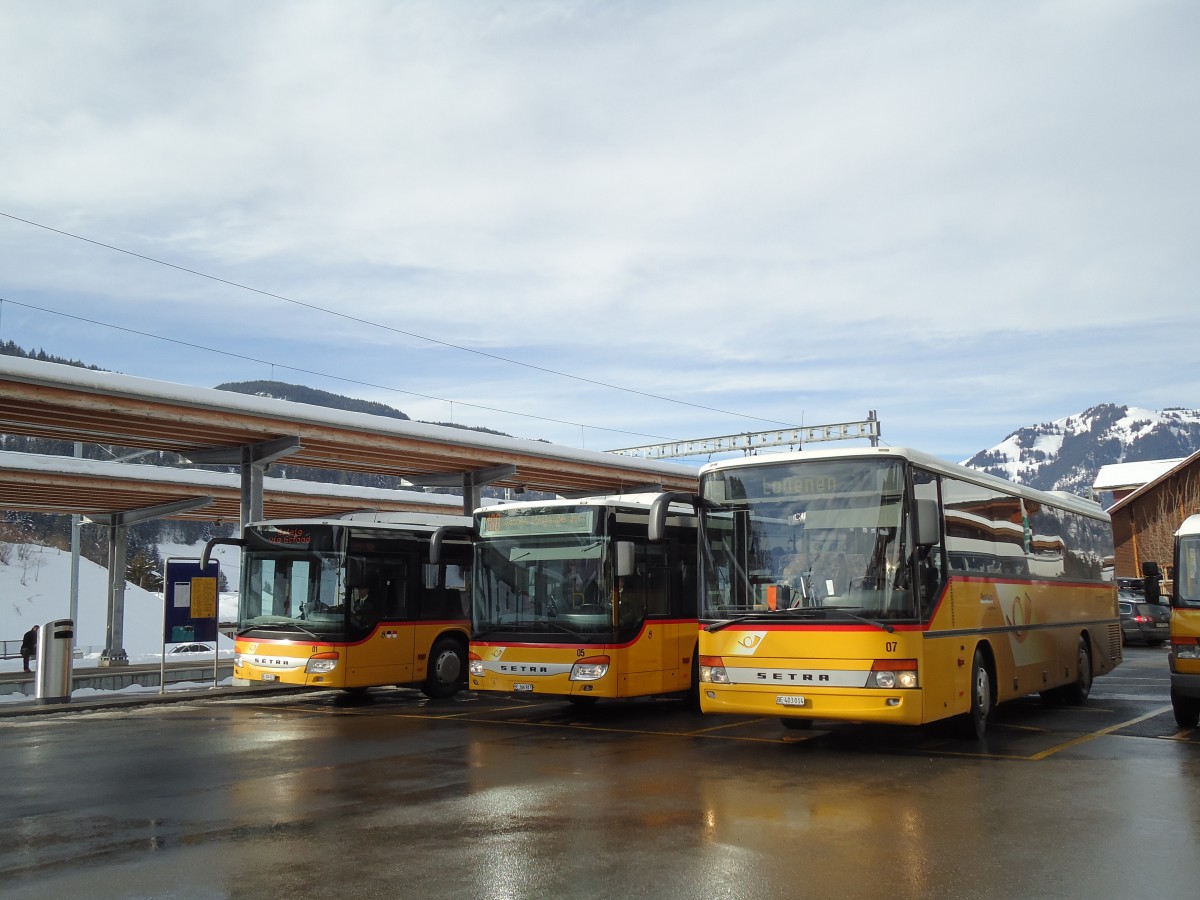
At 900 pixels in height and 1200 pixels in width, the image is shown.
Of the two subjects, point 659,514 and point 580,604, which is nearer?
point 659,514

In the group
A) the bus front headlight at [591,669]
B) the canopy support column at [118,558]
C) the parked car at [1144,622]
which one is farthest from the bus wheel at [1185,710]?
the canopy support column at [118,558]

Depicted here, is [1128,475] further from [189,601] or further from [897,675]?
[897,675]

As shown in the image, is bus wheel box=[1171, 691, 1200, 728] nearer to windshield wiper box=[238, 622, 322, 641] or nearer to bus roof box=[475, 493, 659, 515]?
bus roof box=[475, 493, 659, 515]

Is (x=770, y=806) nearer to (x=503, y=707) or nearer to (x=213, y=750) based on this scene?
(x=213, y=750)

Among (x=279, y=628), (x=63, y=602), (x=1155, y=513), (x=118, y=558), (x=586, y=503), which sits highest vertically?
(x=1155, y=513)

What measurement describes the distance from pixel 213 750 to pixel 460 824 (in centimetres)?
563

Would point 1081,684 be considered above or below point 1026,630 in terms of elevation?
below

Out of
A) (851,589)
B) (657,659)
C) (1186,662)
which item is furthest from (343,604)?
(1186,662)

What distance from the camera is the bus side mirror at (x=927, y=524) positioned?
10.6 meters

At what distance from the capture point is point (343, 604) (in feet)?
57.1

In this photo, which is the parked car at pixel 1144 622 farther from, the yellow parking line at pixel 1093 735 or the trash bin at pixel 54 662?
the trash bin at pixel 54 662

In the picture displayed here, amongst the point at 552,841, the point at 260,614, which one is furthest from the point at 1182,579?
the point at 260,614

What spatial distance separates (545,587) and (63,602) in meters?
64.9

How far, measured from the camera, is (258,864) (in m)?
6.87
